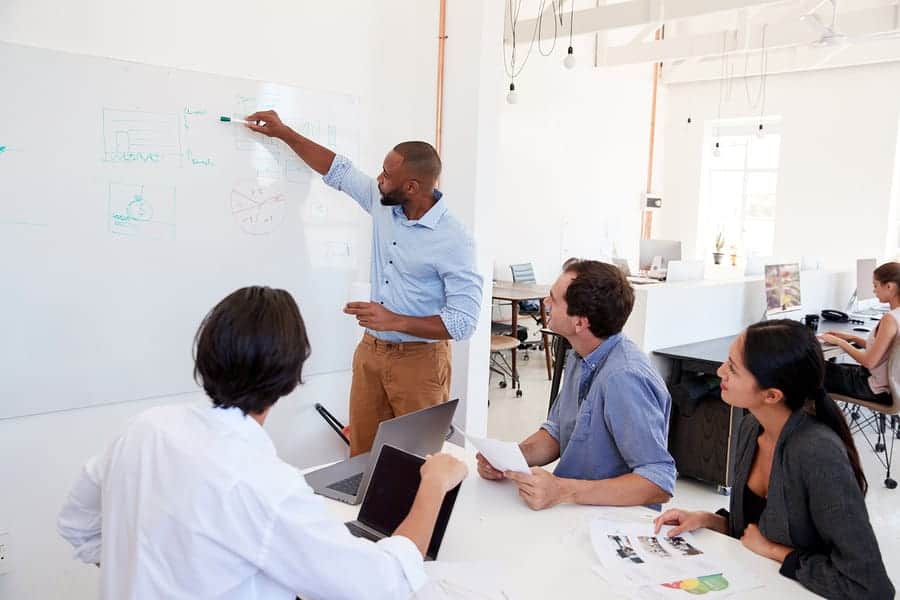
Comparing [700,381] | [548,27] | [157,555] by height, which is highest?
[548,27]

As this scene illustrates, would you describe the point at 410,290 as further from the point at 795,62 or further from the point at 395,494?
the point at 795,62

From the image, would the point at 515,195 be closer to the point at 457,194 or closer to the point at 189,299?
the point at 457,194

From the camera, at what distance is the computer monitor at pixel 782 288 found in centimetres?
461

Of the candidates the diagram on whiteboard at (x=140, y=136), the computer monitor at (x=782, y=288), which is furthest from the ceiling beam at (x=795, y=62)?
the diagram on whiteboard at (x=140, y=136)

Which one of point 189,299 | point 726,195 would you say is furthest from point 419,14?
point 726,195

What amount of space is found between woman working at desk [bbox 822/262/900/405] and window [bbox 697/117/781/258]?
513 cm

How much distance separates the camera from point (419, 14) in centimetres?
330

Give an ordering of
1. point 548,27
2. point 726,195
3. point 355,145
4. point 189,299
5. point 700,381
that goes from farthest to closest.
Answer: point 726,195, point 548,27, point 700,381, point 355,145, point 189,299

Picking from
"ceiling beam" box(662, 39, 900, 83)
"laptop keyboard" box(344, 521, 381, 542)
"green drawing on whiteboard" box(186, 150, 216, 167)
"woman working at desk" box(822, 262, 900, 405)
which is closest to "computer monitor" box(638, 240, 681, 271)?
"ceiling beam" box(662, 39, 900, 83)

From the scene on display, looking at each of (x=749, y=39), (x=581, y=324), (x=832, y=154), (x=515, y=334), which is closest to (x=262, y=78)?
(x=581, y=324)

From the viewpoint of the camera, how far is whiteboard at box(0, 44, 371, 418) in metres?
2.28

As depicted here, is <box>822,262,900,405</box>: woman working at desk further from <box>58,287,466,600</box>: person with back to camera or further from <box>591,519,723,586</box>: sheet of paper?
<box>58,287,466,600</box>: person with back to camera

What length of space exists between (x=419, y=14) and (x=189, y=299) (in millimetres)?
1662

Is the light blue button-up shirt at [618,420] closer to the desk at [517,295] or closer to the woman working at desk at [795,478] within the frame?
the woman working at desk at [795,478]
